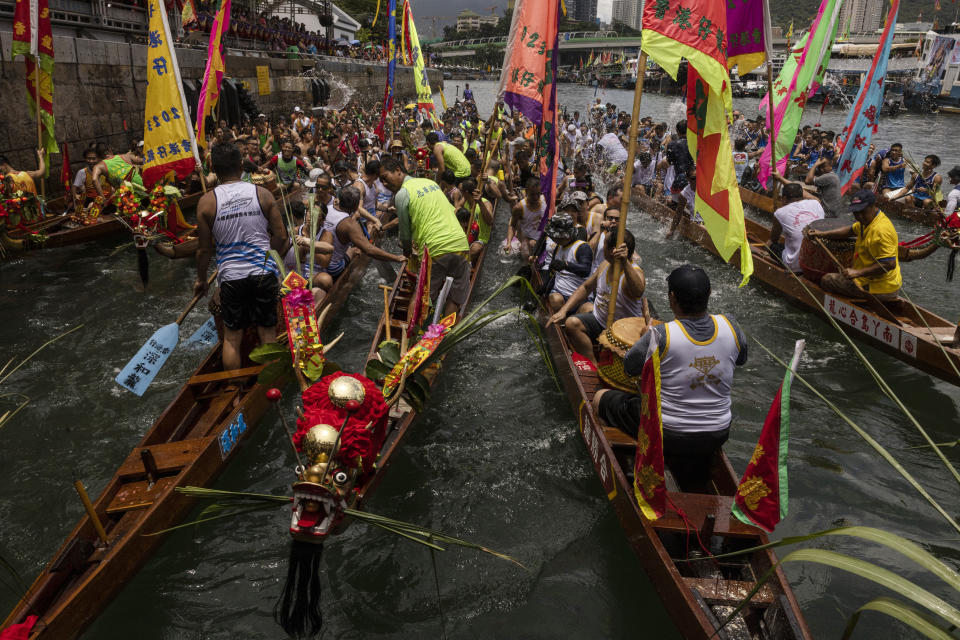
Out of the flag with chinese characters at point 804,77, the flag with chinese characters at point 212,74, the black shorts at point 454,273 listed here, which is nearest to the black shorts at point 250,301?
the black shorts at point 454,273

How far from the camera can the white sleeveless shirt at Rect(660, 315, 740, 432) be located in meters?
3.65

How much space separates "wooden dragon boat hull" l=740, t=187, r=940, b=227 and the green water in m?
7.84

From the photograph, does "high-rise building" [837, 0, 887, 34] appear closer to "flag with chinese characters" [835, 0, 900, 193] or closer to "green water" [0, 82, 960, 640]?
"flag with chinese characters" [835, 0, 900, 193]

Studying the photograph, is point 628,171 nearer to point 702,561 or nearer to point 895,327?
point 702,561

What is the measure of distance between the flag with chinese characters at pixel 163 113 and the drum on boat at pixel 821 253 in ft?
26.7

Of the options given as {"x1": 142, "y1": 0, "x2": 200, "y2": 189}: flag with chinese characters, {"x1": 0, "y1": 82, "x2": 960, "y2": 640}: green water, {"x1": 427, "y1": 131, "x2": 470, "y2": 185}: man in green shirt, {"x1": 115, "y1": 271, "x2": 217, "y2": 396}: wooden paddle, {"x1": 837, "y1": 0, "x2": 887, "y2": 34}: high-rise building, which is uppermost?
{"x1": 837, "y1": 0, "x2": 887, "y2": 34}: high-rise building

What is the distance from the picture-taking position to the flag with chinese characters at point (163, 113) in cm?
719

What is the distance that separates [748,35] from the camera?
526 centimetres

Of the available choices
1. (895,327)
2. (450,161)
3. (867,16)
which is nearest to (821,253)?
(895,327)

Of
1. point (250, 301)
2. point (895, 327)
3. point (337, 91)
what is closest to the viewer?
point (250, 301)

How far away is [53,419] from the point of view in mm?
6254

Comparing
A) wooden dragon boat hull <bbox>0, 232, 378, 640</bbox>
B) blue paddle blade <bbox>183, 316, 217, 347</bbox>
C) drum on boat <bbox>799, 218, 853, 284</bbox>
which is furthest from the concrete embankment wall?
drum on boat <bbox>799, 218, 853, 284</bbox>

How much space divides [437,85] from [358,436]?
55.2 metres

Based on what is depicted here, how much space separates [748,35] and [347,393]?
464cm
